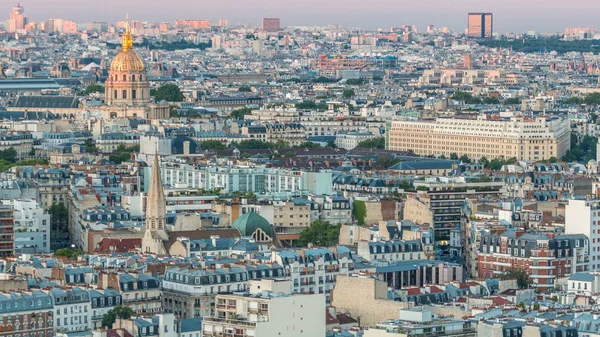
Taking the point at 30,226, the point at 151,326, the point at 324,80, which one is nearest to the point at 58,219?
the point at 30,226

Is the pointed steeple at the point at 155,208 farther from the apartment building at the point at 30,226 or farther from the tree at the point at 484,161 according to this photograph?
the tree at the point at 484,161

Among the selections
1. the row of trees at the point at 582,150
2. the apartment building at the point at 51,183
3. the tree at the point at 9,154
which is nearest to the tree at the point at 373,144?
the row of trees at the point at 582,150

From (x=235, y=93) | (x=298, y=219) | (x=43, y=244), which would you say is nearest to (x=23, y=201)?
(x=43, y=244)

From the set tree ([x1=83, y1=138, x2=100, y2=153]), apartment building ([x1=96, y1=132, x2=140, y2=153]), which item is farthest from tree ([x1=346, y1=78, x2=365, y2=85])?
apartment building ([x1=96, y1=132, x2=140, y2=153])

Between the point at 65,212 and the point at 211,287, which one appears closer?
the point at 211,287

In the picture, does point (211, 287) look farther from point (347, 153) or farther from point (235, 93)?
point (235, 93)

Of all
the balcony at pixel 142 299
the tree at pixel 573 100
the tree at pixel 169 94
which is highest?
the tree at pixel 169 94

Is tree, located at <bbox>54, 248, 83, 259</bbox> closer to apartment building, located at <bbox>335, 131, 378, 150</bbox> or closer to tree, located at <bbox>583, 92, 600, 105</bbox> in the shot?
apartment building, located at <bbox>335, 131, 378, 150</bbox>
